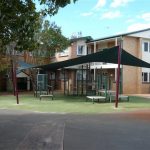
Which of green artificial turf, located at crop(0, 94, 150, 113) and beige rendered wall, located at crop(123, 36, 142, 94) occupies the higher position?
beige rendered wall, located at crop(123, 36, 142, 94)

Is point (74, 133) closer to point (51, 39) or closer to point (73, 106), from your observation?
point (73, 106)

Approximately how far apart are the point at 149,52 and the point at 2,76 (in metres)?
14.7

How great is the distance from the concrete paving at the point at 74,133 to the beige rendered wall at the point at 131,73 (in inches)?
906

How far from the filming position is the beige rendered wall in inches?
1559

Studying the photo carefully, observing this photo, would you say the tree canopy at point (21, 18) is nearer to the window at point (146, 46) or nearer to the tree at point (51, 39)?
the tree at point (51, 39)

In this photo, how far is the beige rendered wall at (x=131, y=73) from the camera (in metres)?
39.6

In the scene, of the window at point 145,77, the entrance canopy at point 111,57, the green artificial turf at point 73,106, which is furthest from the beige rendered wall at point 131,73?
the green artificial turf at point 73,106

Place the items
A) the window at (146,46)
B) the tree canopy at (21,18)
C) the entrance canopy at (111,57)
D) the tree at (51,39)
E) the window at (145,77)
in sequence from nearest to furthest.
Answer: the tree canopy at (21,18) → the entrance canopy at (111,57) → the tree at (51,39) → the window at (145,77) → the window at (146,46)

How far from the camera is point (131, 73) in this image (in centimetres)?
4022

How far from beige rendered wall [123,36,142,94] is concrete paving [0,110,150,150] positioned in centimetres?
2301

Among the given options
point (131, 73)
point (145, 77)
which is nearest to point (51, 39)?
point (131, 73)

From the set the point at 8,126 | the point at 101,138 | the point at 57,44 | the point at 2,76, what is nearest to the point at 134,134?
the point at 101,138

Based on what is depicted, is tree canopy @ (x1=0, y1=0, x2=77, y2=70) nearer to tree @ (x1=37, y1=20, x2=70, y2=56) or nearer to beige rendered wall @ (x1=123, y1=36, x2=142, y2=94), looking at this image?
tree @ (x1=37, y1=20, x2=70, y2=56)

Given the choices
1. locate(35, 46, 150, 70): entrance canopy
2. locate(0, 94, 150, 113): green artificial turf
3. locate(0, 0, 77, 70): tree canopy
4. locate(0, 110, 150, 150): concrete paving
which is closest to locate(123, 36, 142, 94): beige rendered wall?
locate(35, 46, 150, 70): entrance canopy
